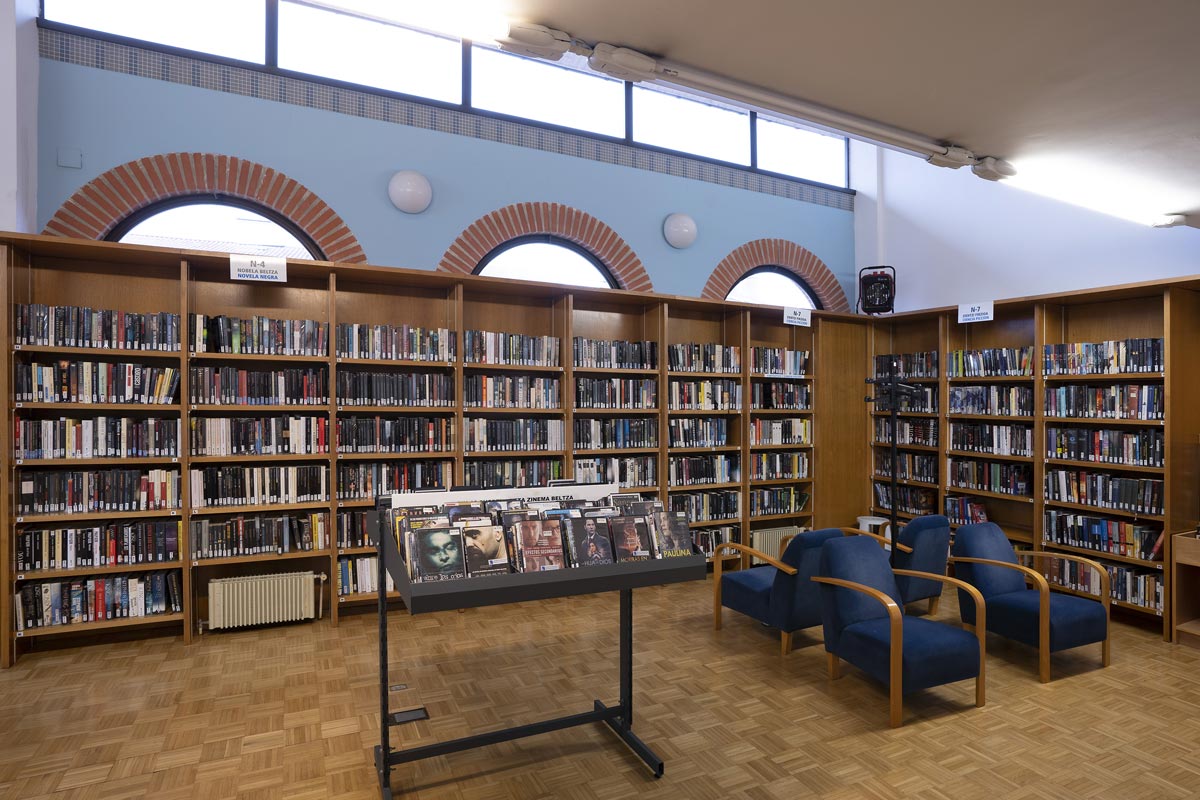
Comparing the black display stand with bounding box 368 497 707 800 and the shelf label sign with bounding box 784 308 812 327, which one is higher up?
the shelf label sign with bounding box 784 308 812 327

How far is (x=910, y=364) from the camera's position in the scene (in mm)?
6598

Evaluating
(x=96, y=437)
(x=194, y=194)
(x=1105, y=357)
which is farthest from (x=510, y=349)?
(x=1105, y=357)

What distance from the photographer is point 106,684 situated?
148 inches

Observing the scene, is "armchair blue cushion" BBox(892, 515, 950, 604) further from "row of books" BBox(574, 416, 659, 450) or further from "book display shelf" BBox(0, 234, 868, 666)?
"row of books" BBox(574, 416, 659, 450)

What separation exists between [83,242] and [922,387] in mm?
6689

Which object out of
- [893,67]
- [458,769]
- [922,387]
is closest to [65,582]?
[458,769]

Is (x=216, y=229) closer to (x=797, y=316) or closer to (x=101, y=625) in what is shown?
(x=101, y=625)

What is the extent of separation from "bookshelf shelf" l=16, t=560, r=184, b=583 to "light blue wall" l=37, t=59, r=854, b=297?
7.12ft

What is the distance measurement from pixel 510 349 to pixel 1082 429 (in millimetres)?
4453

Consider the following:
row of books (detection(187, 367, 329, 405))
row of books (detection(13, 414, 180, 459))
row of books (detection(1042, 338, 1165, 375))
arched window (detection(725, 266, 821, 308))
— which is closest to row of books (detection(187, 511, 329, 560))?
row of books (detection(13, 414, 180, 459))

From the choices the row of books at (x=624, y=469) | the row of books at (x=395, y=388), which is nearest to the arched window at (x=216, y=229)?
the row of books at (x=395, y=388)

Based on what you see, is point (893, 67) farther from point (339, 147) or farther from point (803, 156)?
point (803, 156)

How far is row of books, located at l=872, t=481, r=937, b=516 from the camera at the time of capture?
6.38 m

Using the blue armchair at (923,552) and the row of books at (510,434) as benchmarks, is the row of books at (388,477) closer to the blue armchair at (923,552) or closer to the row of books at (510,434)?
the row of books at (510,434)
